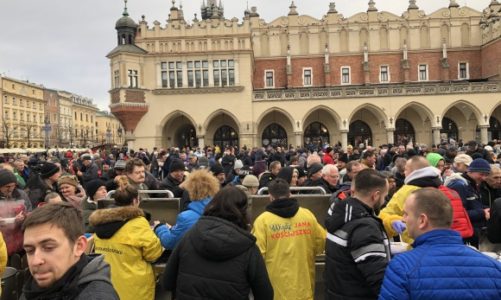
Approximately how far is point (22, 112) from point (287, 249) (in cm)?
7626

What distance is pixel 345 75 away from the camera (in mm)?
33875

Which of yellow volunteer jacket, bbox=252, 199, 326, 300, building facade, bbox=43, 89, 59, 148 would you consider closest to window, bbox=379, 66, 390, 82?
yellow volunteer jacket, bbox=252, 199, 326, 300

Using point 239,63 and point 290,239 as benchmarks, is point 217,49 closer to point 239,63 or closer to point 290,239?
point 239,63

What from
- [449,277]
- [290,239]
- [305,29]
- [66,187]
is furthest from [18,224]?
[305,29]

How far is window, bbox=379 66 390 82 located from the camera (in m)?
33.7

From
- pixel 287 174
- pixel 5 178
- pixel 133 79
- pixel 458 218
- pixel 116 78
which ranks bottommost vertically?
pixel 458 218

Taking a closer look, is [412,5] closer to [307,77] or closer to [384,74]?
[384,74]

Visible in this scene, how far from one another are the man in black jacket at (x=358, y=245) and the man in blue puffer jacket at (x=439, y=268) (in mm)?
522

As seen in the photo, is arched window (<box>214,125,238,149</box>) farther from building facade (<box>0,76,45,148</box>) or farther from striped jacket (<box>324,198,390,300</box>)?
building facade (<box>0,76,45,148</box>)

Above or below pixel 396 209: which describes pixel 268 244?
below

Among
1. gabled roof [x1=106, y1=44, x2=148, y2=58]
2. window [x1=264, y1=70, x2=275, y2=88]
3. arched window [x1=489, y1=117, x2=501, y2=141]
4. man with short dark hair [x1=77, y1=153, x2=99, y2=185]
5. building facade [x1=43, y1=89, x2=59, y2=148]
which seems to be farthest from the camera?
building facade [x1=43, y1=89, x2=59, y2=148]

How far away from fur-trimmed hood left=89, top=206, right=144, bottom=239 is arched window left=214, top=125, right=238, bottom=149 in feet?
95.8

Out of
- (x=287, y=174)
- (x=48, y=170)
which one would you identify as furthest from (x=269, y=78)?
(x=48, y=170)

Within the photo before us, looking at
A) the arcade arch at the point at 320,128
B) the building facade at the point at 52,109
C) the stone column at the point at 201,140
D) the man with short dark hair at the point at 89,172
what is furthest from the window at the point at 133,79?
the building facade at the point at 52,109
